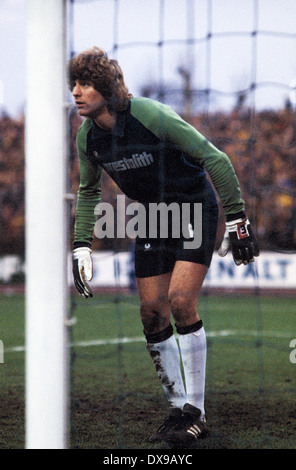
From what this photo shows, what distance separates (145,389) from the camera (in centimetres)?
421

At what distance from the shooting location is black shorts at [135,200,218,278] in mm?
3098

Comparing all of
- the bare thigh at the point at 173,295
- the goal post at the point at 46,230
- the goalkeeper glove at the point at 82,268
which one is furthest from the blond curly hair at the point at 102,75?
the bare thigh at the point at 173,295

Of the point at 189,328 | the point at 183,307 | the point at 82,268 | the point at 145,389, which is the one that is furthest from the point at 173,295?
the point at 145,389

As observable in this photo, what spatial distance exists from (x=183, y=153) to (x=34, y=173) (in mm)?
1077

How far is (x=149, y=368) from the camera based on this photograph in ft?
16.6

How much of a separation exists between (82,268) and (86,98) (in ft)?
2.52

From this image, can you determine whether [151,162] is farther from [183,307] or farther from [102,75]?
[183,307]

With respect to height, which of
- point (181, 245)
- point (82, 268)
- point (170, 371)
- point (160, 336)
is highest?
point (181, 245)

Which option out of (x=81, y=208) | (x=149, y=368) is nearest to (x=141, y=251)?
(x=81, y=208)

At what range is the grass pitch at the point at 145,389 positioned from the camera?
9.91 ft

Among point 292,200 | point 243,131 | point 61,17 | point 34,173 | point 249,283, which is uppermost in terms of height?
point 61,17

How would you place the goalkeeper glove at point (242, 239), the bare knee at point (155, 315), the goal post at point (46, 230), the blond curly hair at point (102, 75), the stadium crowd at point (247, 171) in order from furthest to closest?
the stadium crowd at point (247, 171) → the bare knee at point (155, 315) → the goalkeeper glove at point (242, 239) → the blond curly hair at point (102, 75) → the goal post at point (46, 230)

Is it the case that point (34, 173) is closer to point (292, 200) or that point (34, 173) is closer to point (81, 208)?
point (81, 208)

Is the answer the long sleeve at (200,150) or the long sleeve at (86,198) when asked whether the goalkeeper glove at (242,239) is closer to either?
the long sleeve at (200,150)
